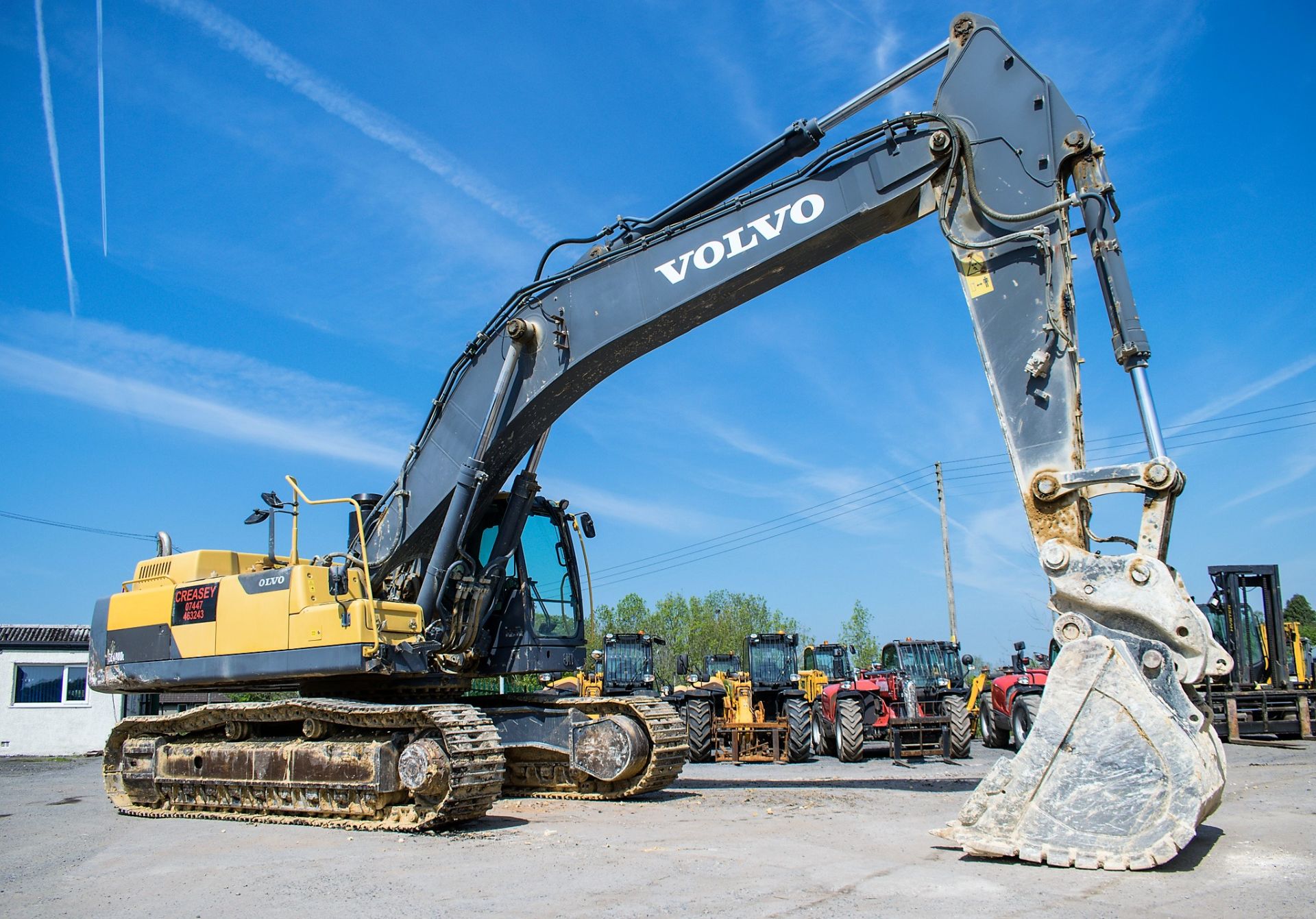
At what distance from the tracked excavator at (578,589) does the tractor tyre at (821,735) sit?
7906 mm

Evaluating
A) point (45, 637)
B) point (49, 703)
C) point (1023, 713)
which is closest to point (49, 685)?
point (49, 703)

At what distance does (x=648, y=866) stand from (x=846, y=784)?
18.6 ft

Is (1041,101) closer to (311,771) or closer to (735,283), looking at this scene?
(735,283)

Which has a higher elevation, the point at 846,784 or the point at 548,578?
the point at 548,578

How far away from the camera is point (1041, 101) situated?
7.14m

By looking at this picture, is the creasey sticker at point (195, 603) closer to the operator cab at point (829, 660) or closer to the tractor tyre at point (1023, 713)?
the tractor tyre at point (1023, 713)

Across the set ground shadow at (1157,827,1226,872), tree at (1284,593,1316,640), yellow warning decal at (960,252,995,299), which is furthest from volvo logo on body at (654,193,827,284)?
tree at (1284,593,1316,640)

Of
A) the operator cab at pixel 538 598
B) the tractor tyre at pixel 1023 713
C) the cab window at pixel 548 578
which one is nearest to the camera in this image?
the operator cab at pixel 538 598

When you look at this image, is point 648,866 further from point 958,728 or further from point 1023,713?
point 1023,713

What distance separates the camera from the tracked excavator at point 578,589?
5.53 meters

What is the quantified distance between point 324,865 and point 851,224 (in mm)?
6175

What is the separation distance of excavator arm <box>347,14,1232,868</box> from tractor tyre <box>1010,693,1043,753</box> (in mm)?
10326

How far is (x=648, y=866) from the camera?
6414 millimetres

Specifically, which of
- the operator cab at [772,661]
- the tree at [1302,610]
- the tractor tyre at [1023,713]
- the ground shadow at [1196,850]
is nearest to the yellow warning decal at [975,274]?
the ground shadow at [1196,850]
